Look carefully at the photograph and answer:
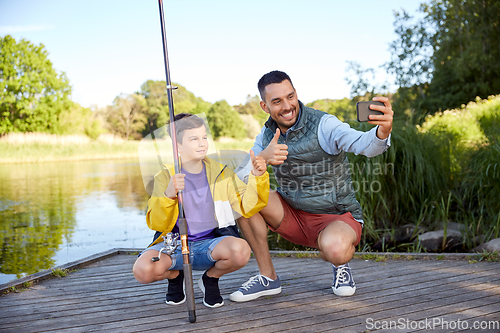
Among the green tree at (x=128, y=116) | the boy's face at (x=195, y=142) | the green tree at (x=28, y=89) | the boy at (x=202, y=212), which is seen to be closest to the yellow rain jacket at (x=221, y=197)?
the boy at (x=202, y=212)

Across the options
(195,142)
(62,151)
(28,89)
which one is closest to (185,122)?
(195,142)

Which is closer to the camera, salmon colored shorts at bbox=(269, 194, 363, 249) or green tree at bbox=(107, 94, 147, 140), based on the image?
salmon colored shorts at bbox=(269, 194, 363, 249)

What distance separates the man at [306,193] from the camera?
89.3 inches

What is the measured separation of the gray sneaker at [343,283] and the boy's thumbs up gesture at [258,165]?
0.72 meters

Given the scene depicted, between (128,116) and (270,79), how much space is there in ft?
84.9

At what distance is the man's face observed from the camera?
2.39 m

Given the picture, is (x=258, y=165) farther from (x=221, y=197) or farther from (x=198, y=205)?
(x=198, y=205)

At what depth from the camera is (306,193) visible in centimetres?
243

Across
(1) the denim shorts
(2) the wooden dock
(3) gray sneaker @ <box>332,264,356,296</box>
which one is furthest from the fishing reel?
(3) gray sneaker @ <box>332,264,356,296</box>

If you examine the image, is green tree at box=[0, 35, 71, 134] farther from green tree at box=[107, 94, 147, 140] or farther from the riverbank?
the riverbank

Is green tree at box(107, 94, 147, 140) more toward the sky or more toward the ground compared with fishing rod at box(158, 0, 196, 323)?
more toward the sky

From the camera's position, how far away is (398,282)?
8.03 ft

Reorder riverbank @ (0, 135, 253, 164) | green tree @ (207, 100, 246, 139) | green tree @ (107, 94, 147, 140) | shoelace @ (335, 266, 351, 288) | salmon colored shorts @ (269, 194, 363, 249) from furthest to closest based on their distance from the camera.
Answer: green tree @ (207, 100, 246, 139), green tree @ (107, 94, 147, 140), riverbank @ (0, 135, 253, 164), salmon colored shorts @ (269, 194, 363, 249), shoelace @ (335, 266, 351, 288)

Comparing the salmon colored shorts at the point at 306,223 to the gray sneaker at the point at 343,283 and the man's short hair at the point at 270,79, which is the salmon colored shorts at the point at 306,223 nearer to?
the gray sneaker at the point at 343,283
